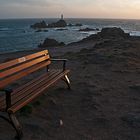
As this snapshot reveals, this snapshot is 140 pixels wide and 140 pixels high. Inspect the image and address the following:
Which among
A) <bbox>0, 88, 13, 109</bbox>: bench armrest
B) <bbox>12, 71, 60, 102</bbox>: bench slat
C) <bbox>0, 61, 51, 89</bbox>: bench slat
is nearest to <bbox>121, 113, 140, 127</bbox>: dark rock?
<bbox>12, 71, 60, 102</bbox>: bench slat

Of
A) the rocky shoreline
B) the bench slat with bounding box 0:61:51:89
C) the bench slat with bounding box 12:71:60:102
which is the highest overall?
the bench slat with bounding box 0:61:51:89

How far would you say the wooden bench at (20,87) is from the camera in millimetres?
4730

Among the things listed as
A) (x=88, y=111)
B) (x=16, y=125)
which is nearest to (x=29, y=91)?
(x=16, y=125)

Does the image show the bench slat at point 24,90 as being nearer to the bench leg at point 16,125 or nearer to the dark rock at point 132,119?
the bench leg at point 16,125

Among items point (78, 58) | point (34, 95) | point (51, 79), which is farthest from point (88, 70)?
point (34, 95)

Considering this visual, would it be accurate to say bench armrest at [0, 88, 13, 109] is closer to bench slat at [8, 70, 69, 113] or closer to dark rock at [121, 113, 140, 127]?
bench slat at [8, 70, 69, 113]

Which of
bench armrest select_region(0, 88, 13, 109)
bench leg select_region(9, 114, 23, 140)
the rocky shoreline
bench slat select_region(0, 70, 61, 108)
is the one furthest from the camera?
the rocky shoreline

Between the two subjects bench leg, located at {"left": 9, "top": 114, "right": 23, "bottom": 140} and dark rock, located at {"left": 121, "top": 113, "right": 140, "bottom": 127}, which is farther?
dark rock, located at {"left": 121, "top": 113, "right": 140, "bottom": 127}

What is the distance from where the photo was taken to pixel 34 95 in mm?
5469

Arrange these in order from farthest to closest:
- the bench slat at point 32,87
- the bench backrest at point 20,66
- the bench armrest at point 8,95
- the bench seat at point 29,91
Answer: the bench backrest at point 20,66 < the bench slat at point 32,87 < the bench seat at point 29,91 < the bench armrest at point 8,95

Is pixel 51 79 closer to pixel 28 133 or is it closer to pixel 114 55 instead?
pixel 28 133

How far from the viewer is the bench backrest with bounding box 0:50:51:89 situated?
17.8ft

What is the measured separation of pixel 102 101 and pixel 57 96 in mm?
979

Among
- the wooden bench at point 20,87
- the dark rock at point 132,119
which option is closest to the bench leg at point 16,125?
the wooden bench at point 20,87
